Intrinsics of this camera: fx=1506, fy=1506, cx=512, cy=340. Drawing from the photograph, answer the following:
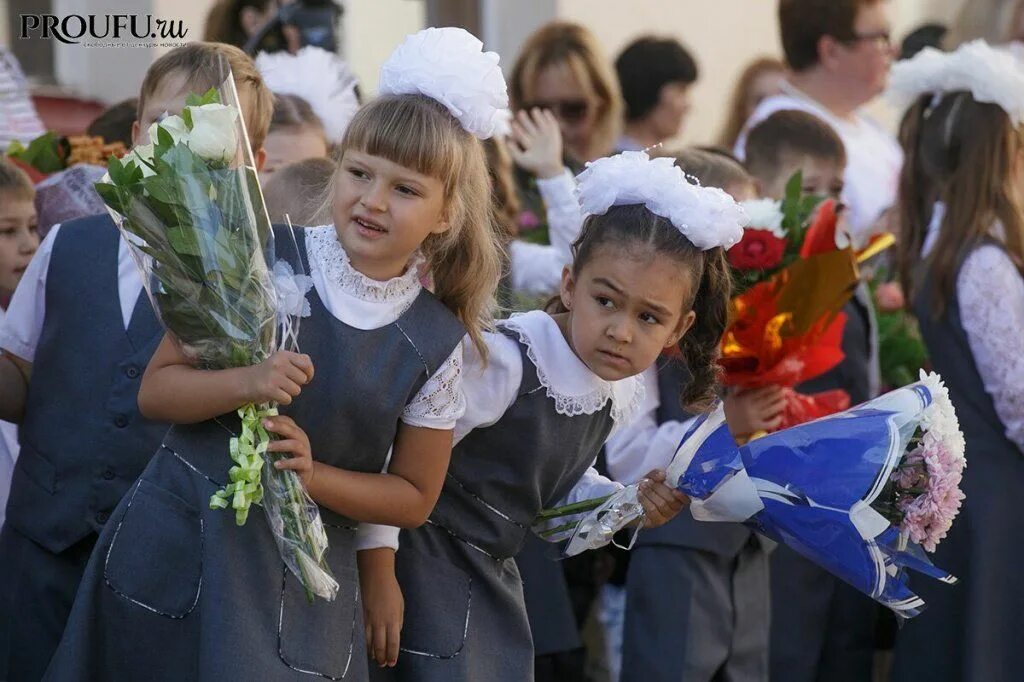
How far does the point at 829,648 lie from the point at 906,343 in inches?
45.3

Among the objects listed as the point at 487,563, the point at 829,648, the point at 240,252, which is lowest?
the point at 829,648

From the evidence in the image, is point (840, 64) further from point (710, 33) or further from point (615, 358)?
point (615, 358)

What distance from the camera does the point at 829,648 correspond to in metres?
4.75

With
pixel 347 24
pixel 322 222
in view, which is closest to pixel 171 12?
pixel 347 24

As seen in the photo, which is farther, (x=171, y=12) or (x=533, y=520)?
(x=171, y=12)

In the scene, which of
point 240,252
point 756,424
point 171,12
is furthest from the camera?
point 171,12

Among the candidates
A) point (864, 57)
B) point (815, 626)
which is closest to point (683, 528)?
point (815, 626)

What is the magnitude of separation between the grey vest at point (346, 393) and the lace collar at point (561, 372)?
0.33m

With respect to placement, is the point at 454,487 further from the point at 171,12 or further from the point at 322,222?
the point at 171,12

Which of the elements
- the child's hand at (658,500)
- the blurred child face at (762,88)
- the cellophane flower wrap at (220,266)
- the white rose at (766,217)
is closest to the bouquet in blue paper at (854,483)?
the child's hand at (658,500)

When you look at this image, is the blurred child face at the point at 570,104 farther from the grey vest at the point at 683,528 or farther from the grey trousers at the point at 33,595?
the grey trousers at the point at 33,595

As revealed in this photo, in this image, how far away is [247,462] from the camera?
255 centimetres

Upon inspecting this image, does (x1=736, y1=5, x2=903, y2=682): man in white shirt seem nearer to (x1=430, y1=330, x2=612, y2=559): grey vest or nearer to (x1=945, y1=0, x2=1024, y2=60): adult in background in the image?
(x1=945, y1=0, x2=1024, y2=60): adult in background

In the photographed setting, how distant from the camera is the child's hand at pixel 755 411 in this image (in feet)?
12.9
